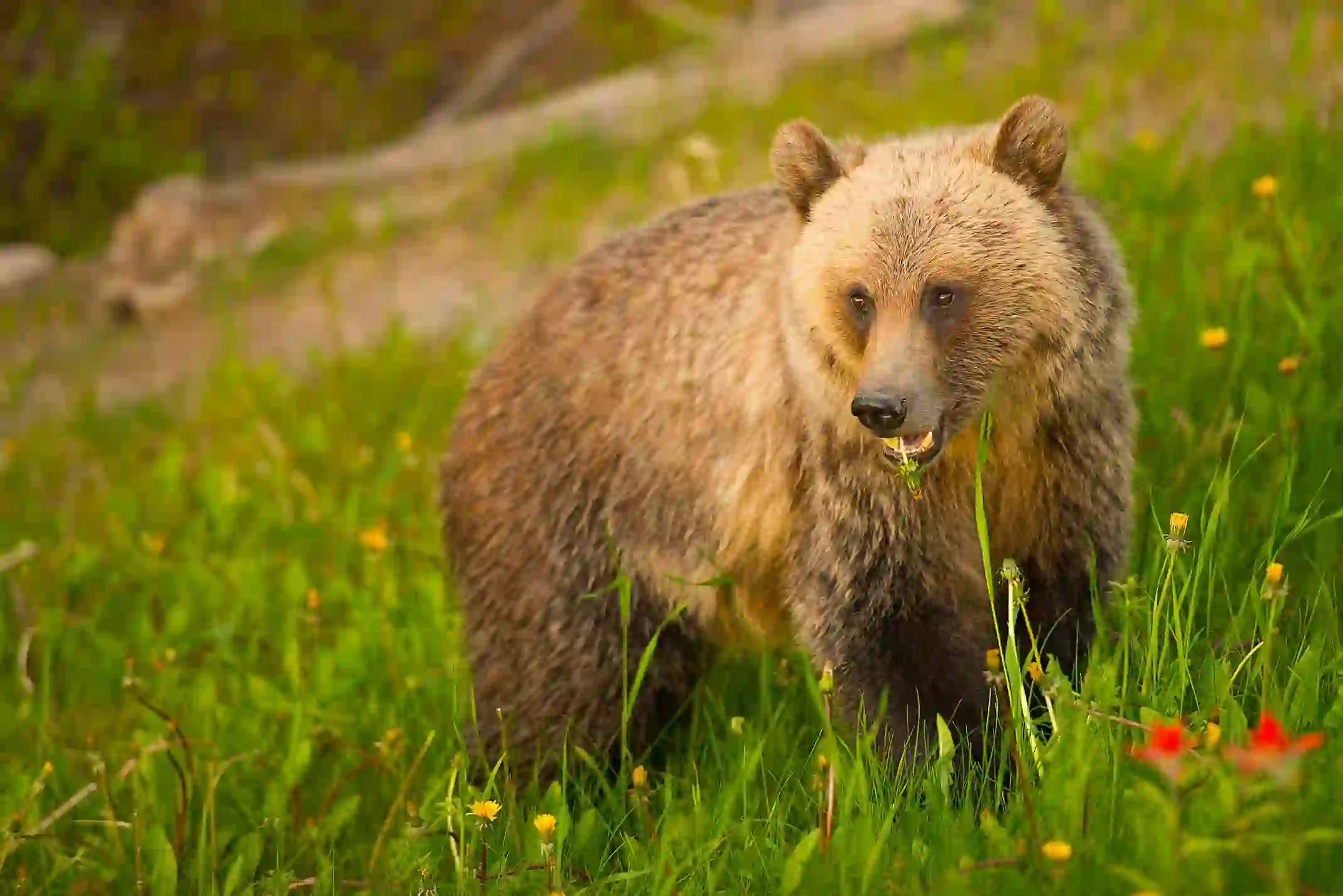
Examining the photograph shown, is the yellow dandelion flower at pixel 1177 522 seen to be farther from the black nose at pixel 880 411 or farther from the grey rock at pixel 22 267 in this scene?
the grey rock at pixel 22 267

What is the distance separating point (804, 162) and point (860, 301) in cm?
33

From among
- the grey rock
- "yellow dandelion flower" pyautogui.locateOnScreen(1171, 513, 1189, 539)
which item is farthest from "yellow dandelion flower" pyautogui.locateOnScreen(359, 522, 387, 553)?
the grey rock

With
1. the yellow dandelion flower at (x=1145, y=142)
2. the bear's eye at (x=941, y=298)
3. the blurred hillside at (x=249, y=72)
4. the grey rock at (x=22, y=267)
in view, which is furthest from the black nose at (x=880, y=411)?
the blurred hillside at (x=249, y=72)

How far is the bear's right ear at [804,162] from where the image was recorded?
294 centimetres

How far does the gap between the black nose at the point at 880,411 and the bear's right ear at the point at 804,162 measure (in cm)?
58

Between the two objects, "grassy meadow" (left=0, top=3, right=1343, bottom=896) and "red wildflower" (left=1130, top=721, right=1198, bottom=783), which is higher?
"red wildflower" (left=1130, top=721, right=1198, bottom=783)

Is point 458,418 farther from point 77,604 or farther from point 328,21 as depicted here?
point 328,21

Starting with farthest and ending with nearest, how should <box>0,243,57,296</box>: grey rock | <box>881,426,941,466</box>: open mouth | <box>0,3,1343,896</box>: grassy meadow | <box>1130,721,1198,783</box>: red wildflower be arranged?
<box>0,243,57,296</box>: grey rock
<box>881,426,941,466</box>: open mouth
<box>0,3,1343,896</box>: grassy meadow
<box>1130,721,1198,783</box>: red wildflower

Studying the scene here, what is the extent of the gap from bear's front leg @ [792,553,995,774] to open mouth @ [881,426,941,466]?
0.31 m

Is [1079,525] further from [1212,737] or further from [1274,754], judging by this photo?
[1274,754]

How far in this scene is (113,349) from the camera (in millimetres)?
7145

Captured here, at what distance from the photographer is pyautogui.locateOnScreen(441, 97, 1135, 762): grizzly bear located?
9.14ft

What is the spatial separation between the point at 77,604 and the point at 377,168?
3741 mm

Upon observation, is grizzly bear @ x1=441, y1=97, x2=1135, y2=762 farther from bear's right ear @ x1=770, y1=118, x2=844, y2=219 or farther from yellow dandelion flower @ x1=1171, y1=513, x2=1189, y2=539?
yellow dandelion flower @ x1=1171, y1=513, x2=1189, y2=539
